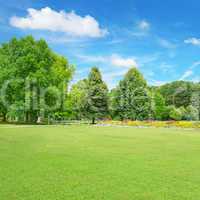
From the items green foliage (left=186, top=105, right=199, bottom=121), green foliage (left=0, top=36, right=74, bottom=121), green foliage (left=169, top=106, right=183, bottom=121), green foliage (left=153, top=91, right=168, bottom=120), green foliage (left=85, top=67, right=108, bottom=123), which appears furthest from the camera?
green foliage (left=169, top=106, right=183, bottom=121)

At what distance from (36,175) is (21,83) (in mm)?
28168

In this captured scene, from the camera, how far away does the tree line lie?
33.2 metres

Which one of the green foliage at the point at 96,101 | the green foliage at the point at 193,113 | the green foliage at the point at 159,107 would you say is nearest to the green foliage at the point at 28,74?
the green foliage at the point at 96,101

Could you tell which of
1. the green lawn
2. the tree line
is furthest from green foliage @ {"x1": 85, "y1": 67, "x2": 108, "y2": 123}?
the green lawn

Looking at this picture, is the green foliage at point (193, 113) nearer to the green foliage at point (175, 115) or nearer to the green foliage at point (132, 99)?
the green foliage at point (175, 115)

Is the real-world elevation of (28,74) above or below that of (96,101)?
above

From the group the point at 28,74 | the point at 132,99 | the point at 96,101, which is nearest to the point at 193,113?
the point at 132,99

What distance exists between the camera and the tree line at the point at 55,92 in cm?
3319

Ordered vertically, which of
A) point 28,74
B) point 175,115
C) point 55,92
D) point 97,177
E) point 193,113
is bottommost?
point 97,177

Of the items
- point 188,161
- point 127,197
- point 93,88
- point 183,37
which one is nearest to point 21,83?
point 93,88

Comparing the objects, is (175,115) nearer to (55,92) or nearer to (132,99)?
(132,99)

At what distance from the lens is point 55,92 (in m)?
34.9

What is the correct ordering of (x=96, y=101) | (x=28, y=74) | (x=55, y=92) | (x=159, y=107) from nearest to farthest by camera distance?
(x=28, y=74), (x=55, y=92), (x=96, y=101), (x=159, y=107)

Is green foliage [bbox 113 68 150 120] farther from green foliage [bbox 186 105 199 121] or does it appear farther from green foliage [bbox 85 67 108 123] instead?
green foliage [bbox 186 105 199 121]
